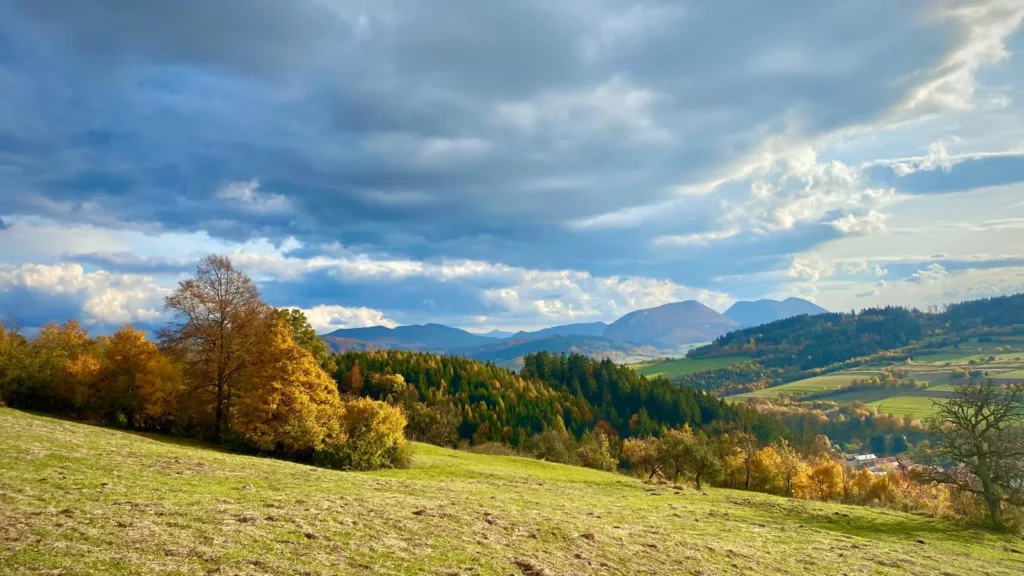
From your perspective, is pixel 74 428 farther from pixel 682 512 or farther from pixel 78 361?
pixel 682 512

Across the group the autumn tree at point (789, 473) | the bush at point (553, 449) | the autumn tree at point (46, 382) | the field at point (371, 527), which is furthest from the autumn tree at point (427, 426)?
the field at point (371, 527)

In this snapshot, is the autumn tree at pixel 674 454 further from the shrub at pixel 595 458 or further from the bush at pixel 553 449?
the bush at pixel 553 449

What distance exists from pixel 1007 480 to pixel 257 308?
62547 mm

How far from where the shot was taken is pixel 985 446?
40.1 metres

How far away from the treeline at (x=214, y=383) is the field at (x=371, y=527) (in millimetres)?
8720

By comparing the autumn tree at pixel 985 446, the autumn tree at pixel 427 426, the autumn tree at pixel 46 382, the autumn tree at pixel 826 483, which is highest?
the autumn tree at pixel 46 382

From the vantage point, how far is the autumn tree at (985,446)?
1492 inches

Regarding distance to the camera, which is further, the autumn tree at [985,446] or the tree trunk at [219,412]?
the tree trunk at [219,412]

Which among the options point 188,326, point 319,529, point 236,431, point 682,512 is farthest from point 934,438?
point 188,326

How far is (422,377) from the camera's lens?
6442 inches

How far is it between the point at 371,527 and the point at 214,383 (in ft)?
125

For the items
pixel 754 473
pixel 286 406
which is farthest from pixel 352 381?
pixel 286 406

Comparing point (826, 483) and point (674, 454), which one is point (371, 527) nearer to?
point (674, 454)

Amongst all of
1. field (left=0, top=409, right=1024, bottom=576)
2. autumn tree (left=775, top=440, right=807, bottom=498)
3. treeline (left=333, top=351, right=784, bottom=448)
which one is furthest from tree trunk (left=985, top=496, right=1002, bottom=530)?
treeline (left=333, top=351, right=784, bottom=448)
